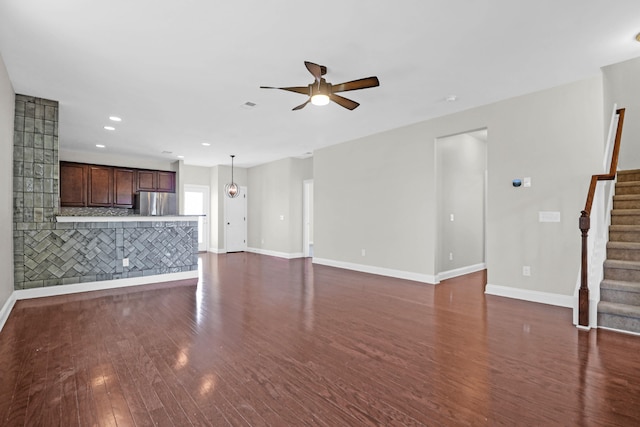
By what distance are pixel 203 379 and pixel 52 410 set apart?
2.77ft

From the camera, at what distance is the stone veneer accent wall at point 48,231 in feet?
14.0

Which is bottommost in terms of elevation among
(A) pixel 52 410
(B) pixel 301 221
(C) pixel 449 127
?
(A) pixel 52 410

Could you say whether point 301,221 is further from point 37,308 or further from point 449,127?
point 37,308

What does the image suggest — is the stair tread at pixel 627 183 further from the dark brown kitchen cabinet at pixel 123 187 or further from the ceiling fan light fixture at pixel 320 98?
the dark brown kitchen cabinet at pixel 123 187

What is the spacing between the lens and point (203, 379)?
2.23 metres

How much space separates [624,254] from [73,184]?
32.8ft

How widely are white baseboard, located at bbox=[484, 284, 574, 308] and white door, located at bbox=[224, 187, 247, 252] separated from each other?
7215mm

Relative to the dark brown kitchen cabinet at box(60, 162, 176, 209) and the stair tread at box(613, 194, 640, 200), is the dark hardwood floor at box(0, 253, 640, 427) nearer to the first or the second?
the stair tread at box(613, 194, 640, 200)

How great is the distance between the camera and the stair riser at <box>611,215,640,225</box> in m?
3.78

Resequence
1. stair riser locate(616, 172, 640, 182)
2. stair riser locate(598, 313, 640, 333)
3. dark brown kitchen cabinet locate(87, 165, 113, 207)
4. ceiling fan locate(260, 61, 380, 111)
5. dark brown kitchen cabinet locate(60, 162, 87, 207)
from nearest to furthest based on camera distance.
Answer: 1. stair riser locate(598, 313, 640, 333)
2. ceiling fan locate(260, 61, 380, 111)
3. stair riser locate(616, 172, 640, 182)
4. dark brown kitchen cabinet locate(60, 162, 87, 207)
5. dark brown kitchen cabinet locate(87, 165, 113, 207)

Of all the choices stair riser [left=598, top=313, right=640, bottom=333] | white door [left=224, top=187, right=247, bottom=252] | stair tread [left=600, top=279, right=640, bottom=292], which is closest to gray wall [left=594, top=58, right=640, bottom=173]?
stair tread [left=600, top=279, right=640, bottom=292]

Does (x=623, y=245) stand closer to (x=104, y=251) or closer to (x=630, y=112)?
(x=630, y=112)

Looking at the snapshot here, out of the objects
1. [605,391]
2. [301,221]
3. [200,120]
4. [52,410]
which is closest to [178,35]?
[200,120]

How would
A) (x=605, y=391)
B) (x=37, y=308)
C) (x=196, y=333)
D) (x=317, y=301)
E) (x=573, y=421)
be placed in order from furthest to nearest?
(x=317, y=301) < (x=37, y=308) < (x=196, y=333) < (x=605, y=391) < (x=573, y=421)
